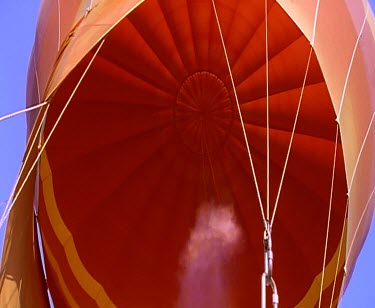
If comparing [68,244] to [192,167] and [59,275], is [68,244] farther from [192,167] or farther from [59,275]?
[192,167]

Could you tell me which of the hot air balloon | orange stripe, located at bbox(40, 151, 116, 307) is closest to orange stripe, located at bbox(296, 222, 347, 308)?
the hot air balloon

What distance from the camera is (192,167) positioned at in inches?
336

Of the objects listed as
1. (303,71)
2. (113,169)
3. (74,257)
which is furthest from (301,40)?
(74,257)

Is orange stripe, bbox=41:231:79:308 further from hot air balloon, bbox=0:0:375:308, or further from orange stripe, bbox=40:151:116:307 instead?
orange stripe, bbox=40:151:116:307

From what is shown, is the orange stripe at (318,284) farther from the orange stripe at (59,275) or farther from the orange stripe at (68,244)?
the orange stripe at (59,275)

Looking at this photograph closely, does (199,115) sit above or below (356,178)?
above

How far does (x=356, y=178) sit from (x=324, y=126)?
57.6 inches

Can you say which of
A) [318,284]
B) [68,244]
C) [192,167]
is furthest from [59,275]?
[318,284]

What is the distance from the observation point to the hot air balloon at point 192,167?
7.92 m

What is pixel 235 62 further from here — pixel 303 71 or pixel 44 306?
pixel 44 306

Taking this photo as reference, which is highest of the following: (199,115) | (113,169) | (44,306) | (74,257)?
(199,115)

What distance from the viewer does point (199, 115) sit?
845cm

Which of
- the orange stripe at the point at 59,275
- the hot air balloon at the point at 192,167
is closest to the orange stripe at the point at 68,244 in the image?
the hot air balloon at the point at 192,167

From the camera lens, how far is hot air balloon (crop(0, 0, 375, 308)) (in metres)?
7.92
